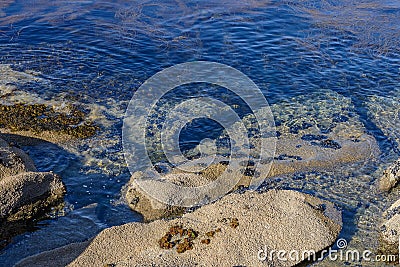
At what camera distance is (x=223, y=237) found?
52.9 ft

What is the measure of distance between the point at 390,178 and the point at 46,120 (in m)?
16.0

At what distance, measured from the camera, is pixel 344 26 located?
34.1 metres

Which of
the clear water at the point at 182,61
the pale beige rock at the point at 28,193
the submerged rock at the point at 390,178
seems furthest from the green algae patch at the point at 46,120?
the submerged rock at the point at 390,178

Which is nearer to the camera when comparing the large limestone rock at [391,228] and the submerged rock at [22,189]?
the large limestone rock at [391,228]

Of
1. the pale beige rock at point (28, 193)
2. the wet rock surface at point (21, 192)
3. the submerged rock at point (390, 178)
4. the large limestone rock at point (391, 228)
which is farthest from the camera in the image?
the submerged rock at point (390, 178)

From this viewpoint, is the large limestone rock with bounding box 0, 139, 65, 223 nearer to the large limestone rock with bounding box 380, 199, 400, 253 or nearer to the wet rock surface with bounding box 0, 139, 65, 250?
the wet rock surface with bounding box 0, 139, 65, 250

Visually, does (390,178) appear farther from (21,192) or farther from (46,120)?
(46,120)

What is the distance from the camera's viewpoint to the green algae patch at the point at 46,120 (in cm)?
2264

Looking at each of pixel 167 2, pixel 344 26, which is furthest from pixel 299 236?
pixel 167 2

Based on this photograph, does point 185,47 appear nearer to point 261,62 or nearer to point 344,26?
point 261,62

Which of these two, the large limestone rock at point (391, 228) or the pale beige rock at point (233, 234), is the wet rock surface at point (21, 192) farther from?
the large limestone rock at point (391, 228)

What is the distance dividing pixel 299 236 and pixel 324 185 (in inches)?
168

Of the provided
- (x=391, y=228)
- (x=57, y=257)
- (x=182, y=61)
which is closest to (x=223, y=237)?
(x=57, y=257)

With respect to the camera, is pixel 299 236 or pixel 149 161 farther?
pixel 149 161
